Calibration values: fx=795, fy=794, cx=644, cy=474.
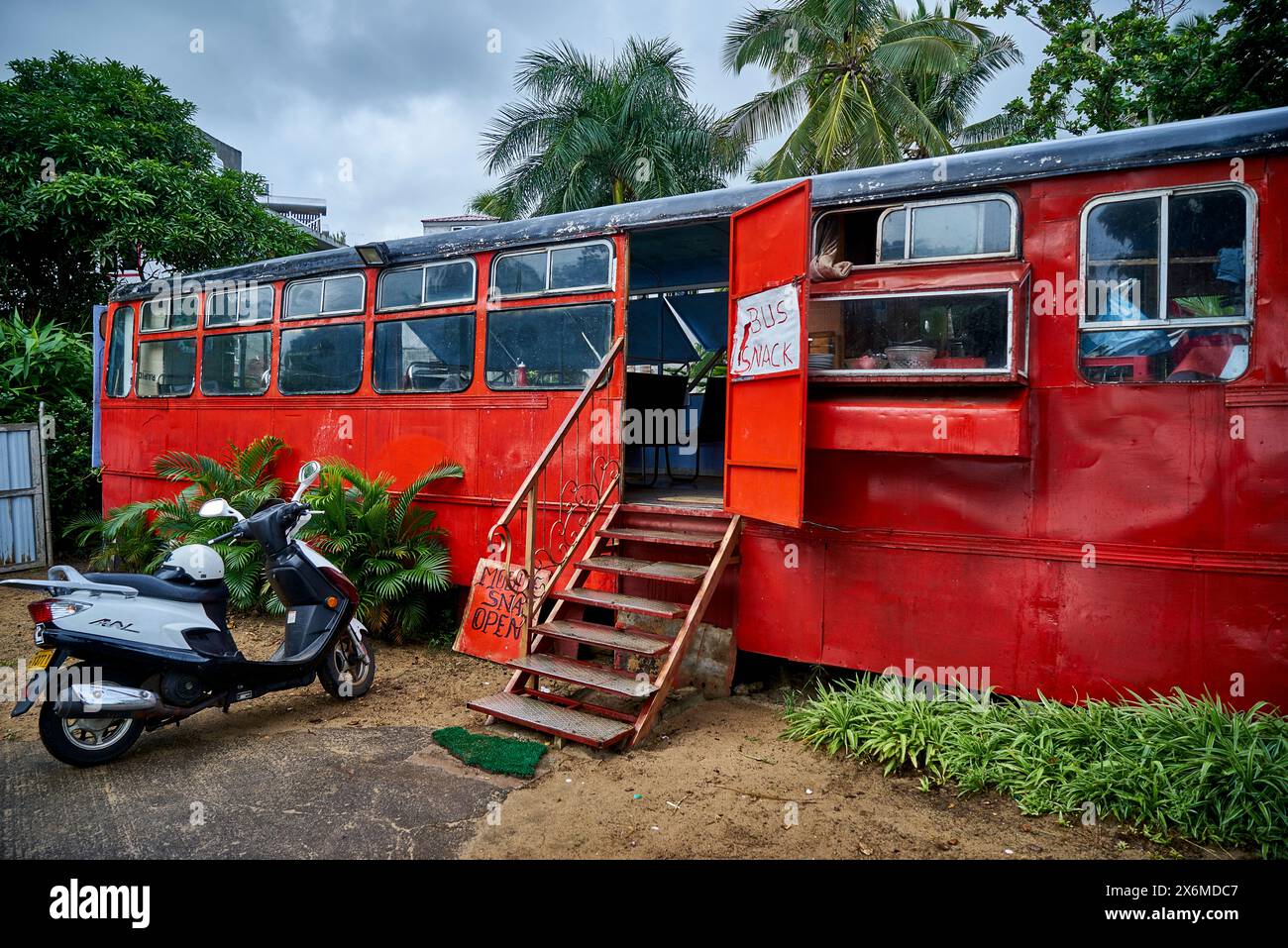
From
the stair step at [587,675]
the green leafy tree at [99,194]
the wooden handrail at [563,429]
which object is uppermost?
the green leafy tree at [99,194]

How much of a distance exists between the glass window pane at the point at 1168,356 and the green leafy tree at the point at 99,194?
1343cm

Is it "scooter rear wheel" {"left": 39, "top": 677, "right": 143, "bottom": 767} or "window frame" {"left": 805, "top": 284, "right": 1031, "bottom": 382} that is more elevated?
"window frame" {"left": 805, "top": 284, "right": 1031, "bottom": 382}

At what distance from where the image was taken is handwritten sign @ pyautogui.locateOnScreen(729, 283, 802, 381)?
4.40 m

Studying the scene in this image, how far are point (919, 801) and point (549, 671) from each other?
2138 mm

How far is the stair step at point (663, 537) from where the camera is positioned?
5.09 metres

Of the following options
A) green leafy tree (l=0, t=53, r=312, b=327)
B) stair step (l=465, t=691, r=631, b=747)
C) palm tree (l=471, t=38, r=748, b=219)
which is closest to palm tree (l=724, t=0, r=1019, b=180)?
palm tree (l=471, t=38, r=748, b=219)

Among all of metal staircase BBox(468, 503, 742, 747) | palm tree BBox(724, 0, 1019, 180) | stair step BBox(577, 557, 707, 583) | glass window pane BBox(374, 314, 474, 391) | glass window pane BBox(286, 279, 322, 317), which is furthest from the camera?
palm tree BBox(724, 0, 1019, 180)

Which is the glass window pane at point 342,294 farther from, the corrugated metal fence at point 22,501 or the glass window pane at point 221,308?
the corrugated metal fence at point 22,501

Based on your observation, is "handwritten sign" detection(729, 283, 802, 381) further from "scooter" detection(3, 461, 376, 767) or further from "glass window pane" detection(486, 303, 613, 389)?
"scooter" detection(3, 461, 376, 767)

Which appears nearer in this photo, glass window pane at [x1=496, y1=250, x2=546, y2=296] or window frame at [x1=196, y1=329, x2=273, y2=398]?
glass window pane at [x1=496, y1=250, x2=546, y2=296]

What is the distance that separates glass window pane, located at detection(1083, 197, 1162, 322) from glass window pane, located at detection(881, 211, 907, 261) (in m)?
0.95

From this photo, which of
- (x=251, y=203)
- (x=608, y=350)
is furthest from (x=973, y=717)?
(x=251, y=203)

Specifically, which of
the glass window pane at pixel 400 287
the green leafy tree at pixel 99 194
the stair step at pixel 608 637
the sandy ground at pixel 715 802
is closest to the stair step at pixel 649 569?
the stair step at pixel 608 637

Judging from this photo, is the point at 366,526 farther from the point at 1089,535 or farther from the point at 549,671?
the point at 1089,535
